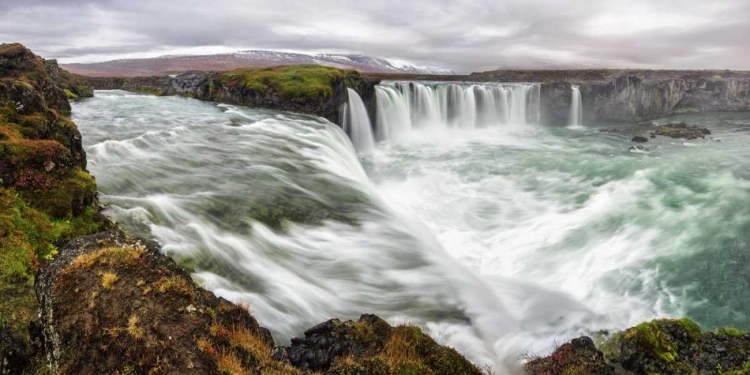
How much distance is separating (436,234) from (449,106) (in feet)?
116

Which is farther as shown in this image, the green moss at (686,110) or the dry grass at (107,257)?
the green moss at (686,110)

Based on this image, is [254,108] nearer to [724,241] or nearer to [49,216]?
[49,216]

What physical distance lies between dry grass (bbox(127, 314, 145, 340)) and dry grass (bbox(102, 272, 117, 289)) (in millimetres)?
791

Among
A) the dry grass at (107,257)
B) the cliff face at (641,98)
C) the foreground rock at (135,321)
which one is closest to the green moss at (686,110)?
the cliff face at (641,98)

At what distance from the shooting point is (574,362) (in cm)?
753

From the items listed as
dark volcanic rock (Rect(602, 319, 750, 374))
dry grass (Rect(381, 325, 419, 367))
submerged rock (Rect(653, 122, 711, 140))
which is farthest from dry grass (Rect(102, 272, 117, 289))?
submerged rock (Rect(653, 122, 711, 140))

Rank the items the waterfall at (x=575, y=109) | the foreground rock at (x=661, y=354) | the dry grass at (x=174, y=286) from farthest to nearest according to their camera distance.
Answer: the waterfall at (x=575, y=109) < the foreground rock at (x=661, y=354) < the dry grass at (x=174, y=286)

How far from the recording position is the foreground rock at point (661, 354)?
7289 mm

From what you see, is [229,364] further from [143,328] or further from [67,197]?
[67,197]

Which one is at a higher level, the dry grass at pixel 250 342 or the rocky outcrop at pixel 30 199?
the rocky outcrop at pixel 30 199

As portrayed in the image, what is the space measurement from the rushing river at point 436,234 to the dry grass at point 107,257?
3.11m

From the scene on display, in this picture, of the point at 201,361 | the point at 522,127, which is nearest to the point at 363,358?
the point at 201,361

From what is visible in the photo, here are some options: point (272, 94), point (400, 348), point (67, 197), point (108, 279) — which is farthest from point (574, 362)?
point (272, 94)

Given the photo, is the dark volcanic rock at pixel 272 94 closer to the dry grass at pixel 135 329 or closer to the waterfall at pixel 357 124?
the waterfall at pixel 357 124
